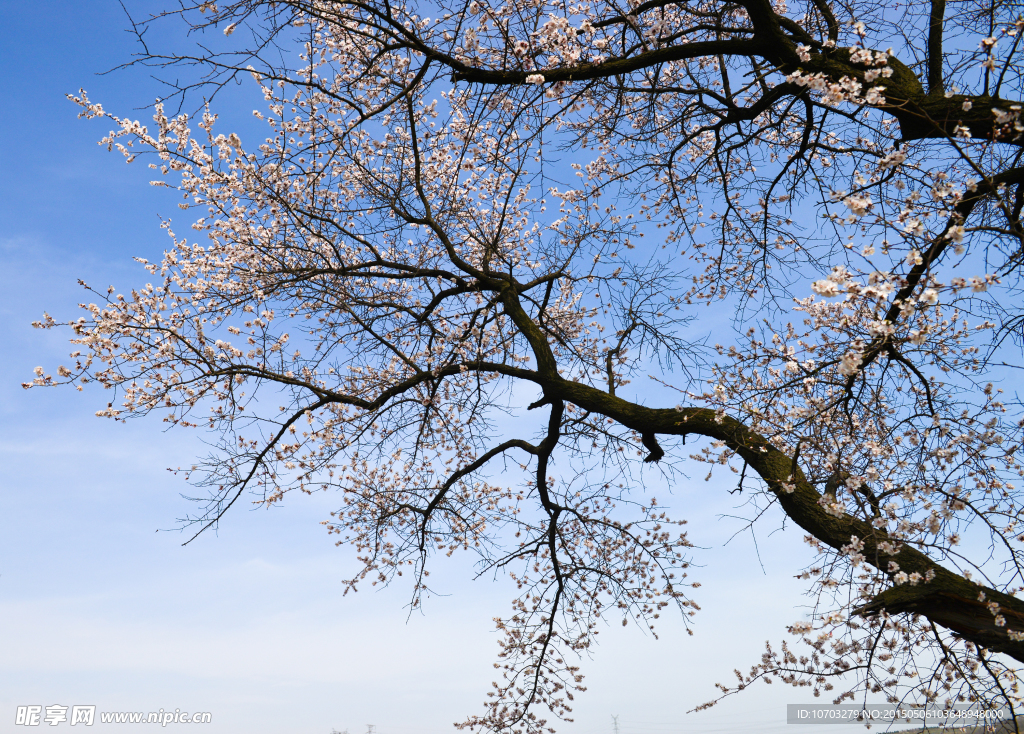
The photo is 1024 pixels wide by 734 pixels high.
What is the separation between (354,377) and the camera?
842 cm

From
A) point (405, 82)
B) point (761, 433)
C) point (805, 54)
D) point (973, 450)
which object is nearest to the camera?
point (973, 450)

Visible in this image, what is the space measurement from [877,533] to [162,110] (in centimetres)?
873

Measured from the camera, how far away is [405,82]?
620 centimetres

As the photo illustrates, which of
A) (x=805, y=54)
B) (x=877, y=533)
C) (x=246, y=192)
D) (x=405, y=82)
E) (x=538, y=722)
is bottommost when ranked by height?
(x=538, y=722)

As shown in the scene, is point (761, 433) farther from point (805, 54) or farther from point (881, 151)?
point (805, 54)

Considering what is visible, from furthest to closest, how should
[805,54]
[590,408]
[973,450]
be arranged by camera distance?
[590,408], [805,54], [973,450]

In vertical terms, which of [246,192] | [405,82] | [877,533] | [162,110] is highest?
[162,110]

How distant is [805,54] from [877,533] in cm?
344

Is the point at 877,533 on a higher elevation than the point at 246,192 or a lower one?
lower

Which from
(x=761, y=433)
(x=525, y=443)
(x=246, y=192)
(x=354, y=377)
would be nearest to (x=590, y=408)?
(x=525, y=443)

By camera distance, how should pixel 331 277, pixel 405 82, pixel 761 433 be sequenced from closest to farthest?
1. pixel 761 433
2. pixel 405 82
3. pixel 331 277

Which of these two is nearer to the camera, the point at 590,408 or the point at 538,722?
the point at 590,408

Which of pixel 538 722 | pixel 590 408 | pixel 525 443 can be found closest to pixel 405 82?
pixel 590 408

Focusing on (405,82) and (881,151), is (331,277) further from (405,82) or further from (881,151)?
(881,151)
